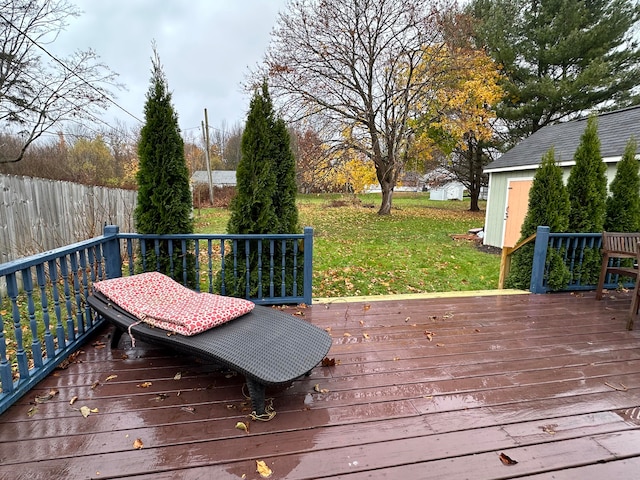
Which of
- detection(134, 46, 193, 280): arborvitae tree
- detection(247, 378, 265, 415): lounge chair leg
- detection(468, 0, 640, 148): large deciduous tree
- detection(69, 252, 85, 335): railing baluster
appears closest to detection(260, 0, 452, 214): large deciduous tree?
detection(468, 0, 640, 148): large deciduous tree

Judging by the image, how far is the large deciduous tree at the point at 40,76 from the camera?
23.4 ft

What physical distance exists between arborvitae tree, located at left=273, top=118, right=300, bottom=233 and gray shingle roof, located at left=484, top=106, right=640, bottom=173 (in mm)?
6291

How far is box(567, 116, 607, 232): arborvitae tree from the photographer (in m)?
4.53

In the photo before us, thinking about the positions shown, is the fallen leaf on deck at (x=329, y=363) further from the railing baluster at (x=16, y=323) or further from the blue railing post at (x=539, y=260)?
the blue railing post at (x=539, y=260)

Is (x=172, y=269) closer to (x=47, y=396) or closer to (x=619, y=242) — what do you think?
(x=47, y=396)

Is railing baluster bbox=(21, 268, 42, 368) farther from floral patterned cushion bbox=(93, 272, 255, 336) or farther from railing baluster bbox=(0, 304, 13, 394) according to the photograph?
floral patterned cushion bbox=(93, 272, 255, 336)

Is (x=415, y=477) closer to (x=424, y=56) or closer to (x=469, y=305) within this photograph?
(x=469, y=305)

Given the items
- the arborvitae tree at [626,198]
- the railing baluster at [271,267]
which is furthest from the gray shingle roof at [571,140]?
the railing baluster at [271,267]

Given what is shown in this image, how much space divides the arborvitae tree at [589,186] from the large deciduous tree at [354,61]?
8.24m

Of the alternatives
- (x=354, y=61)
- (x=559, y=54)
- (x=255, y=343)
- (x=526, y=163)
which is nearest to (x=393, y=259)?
(x=526, y=163)

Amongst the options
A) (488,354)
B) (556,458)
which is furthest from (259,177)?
(556,458)

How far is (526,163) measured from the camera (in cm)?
868

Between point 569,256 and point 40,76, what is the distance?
10.8 metres

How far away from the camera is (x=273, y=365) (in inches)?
77.5
